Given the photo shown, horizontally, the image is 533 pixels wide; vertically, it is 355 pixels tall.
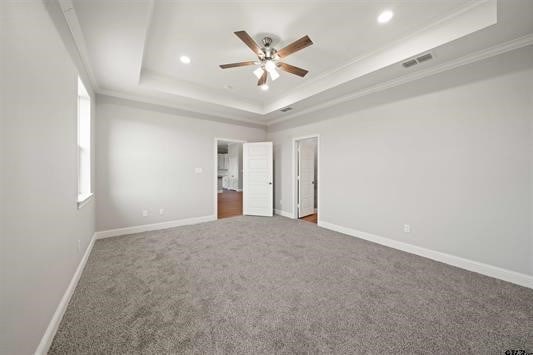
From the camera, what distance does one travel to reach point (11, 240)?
3.23 feet

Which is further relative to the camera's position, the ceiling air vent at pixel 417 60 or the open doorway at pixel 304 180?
the open doorway at pixel 304 180

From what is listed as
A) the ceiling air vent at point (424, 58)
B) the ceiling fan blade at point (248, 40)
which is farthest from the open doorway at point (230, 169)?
the ceiling air vent at point (424, 58)

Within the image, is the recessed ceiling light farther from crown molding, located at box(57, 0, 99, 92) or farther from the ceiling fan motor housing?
crown molding, located at box(57, 0, 99, 92)

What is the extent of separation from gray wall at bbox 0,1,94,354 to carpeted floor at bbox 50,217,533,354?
19.2 inches

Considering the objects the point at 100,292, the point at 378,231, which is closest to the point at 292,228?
the point at 378,231

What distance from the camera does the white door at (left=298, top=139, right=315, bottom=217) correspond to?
201 inches

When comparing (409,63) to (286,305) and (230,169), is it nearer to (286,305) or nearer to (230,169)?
(286,305)

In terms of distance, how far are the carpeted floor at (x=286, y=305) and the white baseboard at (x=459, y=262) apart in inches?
5.1

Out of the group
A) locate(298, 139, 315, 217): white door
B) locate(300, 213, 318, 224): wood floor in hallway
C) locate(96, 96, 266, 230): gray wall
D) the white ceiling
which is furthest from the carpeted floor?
the white ceiling

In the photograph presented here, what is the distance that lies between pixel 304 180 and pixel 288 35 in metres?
3.44

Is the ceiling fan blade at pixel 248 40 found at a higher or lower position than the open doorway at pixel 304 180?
higher

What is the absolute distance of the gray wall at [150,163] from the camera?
3580 mm

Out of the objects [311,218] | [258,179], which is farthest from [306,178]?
[258,179]

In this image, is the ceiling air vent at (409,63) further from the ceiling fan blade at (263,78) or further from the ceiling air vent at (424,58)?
the ceiling fan blade at (263,78)
